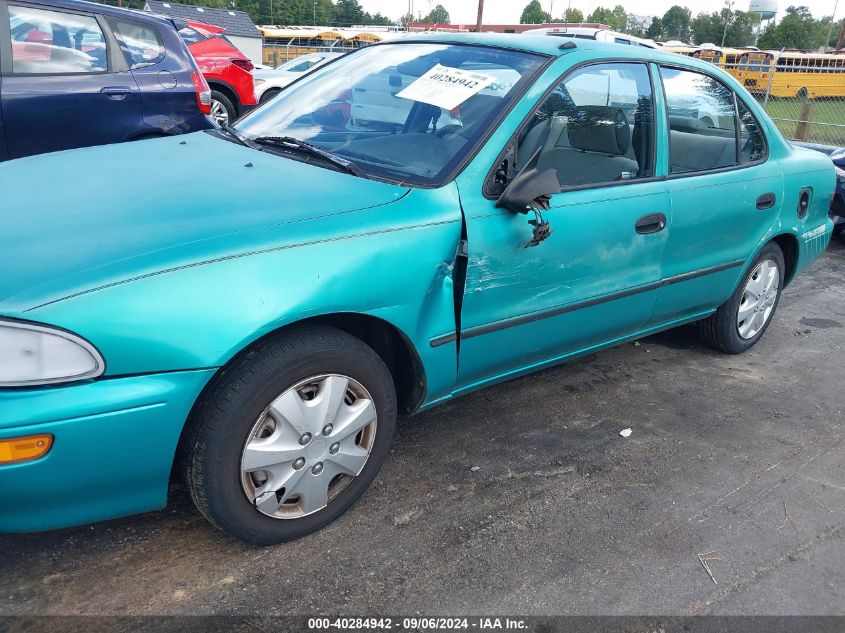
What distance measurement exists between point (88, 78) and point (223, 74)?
4096 mm

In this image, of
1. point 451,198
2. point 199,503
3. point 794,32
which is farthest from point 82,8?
point 794,32

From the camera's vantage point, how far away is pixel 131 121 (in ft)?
17.1

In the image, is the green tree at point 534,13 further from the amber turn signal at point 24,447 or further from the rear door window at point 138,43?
the amber turn signal at point 24,447

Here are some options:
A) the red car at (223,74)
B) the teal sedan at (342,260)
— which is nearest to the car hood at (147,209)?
the teal sedan at (342,260)

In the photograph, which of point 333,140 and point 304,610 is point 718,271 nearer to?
point 333,140

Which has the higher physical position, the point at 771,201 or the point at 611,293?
the point at 771,201

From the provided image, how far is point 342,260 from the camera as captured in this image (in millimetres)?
2150

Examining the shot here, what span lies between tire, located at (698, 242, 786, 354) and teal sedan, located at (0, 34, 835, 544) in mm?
214

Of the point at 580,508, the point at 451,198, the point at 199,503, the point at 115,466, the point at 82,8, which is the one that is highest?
the point at 82,8

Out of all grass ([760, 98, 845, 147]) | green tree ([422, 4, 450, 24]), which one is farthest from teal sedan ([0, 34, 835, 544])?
green tree ([422, 4, 450, 24])

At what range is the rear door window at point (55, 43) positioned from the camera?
4801 millimetres

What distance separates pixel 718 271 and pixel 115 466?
289 cm

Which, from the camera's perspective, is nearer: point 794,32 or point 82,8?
point 82,8

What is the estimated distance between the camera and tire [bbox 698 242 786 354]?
3932 millimetres
